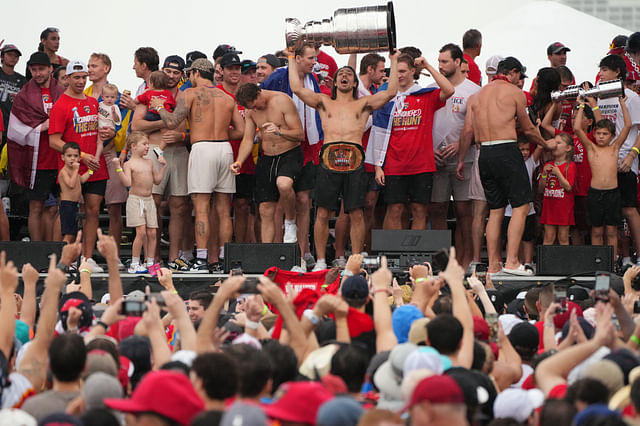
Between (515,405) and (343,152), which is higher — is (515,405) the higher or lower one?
the lower one

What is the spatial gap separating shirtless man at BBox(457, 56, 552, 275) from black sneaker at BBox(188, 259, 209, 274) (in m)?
2.76

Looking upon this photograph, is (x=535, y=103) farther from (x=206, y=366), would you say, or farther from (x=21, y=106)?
(x=206, y=366)

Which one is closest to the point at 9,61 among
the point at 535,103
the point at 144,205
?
the point at 144,205

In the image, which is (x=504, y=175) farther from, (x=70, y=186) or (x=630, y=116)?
(x=70, y=186)

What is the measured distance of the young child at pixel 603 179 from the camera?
29.1ft

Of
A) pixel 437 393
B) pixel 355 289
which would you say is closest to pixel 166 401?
pixel 437 393

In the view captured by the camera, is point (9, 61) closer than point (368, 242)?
No

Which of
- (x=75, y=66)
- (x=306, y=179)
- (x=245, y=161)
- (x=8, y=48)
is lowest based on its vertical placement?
(x=306, y=179)

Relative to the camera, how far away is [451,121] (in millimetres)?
9180

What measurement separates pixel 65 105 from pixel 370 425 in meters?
6.68

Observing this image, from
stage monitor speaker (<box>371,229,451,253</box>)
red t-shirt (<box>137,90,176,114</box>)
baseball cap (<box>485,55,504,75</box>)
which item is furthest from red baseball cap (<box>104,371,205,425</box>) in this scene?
baseball cap (<box>485,55,504,75</box>)

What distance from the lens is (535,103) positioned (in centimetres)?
933

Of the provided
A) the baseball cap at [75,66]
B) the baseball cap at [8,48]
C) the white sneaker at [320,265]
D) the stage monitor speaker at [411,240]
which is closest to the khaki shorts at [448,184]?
the stage monitor speaker at [411,240]

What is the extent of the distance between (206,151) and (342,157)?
138 centimetres
